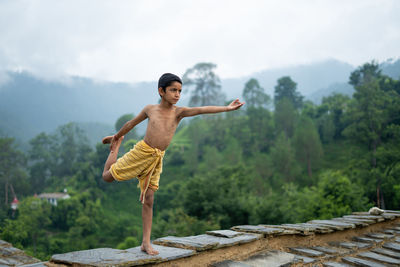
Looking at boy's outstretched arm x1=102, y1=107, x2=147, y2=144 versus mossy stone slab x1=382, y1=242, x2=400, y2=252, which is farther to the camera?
mossy stone slab x1=382, y1=242, x2=400, y2=252

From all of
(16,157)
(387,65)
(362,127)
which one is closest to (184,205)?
(16,157)

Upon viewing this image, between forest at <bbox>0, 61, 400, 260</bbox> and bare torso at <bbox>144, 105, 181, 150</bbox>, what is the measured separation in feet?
42.8

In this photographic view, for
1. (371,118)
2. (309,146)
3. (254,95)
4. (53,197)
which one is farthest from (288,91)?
(53,197)

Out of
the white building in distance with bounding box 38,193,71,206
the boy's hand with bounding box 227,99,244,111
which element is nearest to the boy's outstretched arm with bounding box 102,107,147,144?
the boy's hand with bounding box 227,99,244,111

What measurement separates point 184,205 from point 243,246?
18958mm

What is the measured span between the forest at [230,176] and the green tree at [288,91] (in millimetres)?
158

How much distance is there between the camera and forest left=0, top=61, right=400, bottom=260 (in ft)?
62.3

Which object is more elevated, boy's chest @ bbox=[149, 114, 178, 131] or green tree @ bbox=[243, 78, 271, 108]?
green tree @ bbox=[243, 78, 271, 108]

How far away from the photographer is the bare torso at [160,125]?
7.89 feet

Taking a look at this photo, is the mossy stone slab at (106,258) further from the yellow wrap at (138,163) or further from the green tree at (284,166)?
the green tree at (284,166)

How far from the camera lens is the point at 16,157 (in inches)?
949

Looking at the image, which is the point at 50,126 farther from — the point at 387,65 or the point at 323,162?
the point at 387,65

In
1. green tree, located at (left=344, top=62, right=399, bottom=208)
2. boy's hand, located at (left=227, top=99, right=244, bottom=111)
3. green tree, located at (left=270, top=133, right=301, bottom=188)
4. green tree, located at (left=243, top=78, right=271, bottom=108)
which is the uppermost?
green tree, located at (left=243, top=78, right=271, bottom=108)

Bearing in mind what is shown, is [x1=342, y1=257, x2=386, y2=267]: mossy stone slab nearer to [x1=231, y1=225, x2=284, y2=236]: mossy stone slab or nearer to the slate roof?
the slate roof
